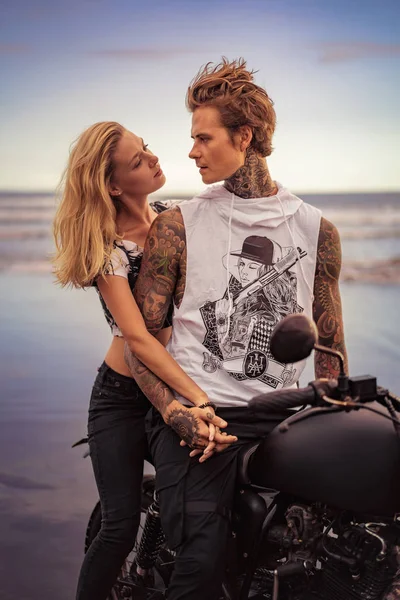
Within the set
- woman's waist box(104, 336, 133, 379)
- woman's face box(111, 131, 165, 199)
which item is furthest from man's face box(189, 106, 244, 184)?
woman's waist box(104, 336, 133, 379)

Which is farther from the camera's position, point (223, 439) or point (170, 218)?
point (170, 218)

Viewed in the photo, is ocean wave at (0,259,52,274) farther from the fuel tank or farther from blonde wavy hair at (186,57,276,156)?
the fuel tank

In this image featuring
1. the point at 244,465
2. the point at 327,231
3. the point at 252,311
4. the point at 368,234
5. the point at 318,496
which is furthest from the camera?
the point at 368,234

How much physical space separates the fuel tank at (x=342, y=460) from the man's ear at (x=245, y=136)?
897 millimetres

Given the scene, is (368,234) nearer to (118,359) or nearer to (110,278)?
(118,359)

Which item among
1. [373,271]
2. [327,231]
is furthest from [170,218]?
[373,271]

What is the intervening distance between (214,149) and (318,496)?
1.06 m

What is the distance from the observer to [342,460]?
2316 millimetres

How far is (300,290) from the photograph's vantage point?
2875 millimetres

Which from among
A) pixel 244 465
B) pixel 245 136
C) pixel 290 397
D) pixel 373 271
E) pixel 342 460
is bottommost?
pixel 373 271

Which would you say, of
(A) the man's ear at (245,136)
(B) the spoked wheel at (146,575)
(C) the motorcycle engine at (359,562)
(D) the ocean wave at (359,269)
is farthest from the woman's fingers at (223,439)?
(D) the ocean wave at (359,269)

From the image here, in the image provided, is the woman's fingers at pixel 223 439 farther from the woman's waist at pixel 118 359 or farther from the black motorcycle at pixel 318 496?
the woman's waist at pixel 118 359

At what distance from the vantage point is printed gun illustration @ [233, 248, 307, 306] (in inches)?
111

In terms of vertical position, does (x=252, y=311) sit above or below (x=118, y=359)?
above
